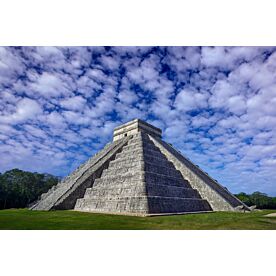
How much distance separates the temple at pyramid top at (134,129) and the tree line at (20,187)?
48.4ft

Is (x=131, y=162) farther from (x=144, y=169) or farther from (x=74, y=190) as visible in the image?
(x=74, y=190)

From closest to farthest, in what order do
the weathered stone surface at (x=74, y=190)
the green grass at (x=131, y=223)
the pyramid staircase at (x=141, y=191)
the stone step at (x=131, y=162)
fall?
the green grass at (x=131, y=223) → the pyramid staircase at (x=141, y=191) → the stone step at (x=131, y=162) → the weathered stone surface at (x=74, y=190)

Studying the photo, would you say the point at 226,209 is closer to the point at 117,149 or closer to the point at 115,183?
the point at 115,183

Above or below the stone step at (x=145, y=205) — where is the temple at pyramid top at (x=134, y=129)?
above

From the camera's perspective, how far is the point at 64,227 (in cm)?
919

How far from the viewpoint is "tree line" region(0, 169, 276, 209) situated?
106 feet

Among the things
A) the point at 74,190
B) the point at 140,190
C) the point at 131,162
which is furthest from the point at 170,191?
the point at 74,190

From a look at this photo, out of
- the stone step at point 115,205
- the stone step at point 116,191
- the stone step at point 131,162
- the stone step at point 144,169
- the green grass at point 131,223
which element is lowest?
the green grass at point 131,223

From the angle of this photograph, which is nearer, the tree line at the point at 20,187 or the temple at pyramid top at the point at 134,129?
the temple at pyramid top at the point at 134,129

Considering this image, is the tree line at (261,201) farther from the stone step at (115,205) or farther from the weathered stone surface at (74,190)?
the stone step at (115,205)

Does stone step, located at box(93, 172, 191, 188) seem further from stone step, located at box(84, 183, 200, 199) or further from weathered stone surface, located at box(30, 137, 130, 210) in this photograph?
weathered stone surface, located at box(30, 137, 130, 210)

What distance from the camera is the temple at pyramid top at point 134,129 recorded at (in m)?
30.2

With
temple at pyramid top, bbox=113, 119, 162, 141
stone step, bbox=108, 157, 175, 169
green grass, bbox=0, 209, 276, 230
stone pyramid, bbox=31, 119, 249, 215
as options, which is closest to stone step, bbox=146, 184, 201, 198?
stone pyramid, bbox=31, 119, 249, 215

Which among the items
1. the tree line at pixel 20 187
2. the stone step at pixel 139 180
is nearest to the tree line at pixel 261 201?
the stone step at pixel 139 180
